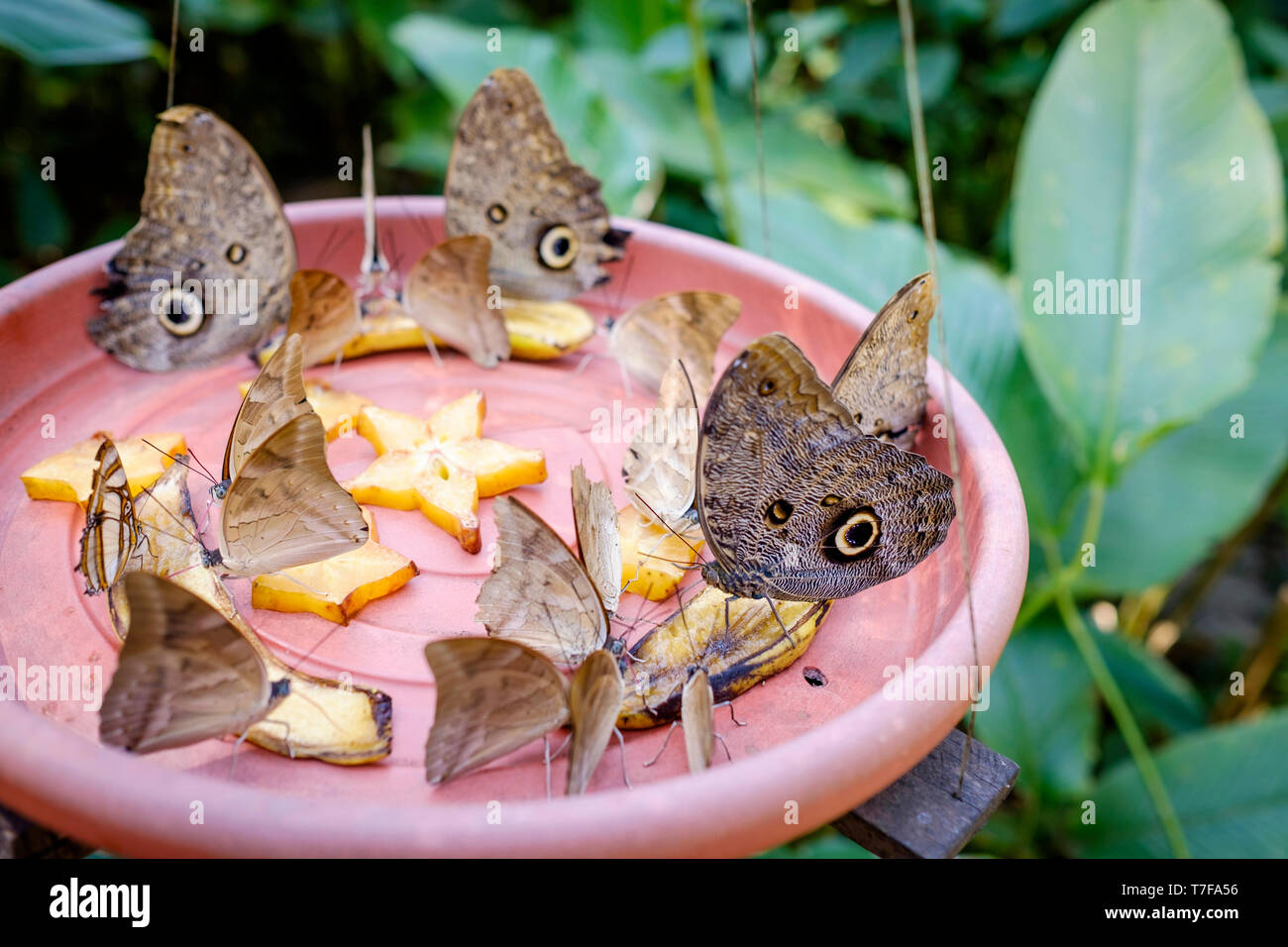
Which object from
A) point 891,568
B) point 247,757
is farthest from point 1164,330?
point 247,757

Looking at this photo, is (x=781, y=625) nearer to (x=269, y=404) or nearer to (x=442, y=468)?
(x=442, y=468)

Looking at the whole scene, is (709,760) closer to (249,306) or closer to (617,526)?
(617,526)

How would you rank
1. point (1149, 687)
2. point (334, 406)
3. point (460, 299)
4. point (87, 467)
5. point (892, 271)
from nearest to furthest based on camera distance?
point (87, 467)
point (334, 406)
point (460, 299)
point (892, 271)
point (1149, 687)

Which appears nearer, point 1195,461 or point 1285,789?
point 1285,789

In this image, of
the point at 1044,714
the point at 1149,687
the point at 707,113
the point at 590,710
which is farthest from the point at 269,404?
the point at 1149,687

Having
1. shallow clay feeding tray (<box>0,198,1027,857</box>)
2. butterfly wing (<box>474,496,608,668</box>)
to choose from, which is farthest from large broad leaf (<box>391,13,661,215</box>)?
butterfly wing (<box>474,496,608,668</box>)

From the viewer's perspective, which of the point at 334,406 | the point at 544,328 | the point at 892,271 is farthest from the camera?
the point at 892,271

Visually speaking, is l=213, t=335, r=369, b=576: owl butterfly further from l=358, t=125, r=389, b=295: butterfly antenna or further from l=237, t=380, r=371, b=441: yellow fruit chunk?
l=358, t=125, r=389, b=295: butterfly antenna
